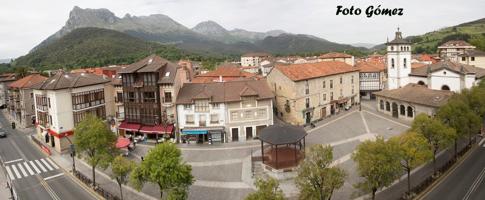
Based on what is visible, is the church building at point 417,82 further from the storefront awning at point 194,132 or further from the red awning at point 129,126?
the red awning at point 129,126

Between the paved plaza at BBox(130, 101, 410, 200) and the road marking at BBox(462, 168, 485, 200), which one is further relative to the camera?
the paved plaza at BBox(130, 101, 410, 200)

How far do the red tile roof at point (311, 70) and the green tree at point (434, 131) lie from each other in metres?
27.7

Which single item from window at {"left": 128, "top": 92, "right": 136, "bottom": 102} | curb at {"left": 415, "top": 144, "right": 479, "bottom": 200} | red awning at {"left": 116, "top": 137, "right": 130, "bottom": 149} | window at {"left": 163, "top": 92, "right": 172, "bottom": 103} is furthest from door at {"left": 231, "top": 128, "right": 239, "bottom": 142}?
curb at {"left": 415, "top": 144, "right": 479, "bottom": 200}

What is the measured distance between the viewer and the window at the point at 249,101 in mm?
58906

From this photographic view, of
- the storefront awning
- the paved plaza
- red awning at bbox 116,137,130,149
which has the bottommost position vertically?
the paved plaza

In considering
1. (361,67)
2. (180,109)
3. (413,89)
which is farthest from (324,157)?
(361,67)

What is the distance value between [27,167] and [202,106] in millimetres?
27661

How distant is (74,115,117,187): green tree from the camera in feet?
139

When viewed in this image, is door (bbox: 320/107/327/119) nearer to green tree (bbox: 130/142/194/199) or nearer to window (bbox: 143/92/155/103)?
window (bbox: 143/92/155/103)

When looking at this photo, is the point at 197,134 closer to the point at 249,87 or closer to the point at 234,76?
the point at 249,87

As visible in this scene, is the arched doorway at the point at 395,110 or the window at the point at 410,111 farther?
the arched doorway at the point at 395,110

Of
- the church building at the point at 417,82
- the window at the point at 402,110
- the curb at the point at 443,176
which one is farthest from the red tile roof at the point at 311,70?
the curb at the point at 443,176

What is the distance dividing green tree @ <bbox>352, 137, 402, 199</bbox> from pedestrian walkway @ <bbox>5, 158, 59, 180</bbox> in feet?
143

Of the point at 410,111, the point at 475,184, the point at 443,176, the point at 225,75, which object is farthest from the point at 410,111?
the point at 225,75
